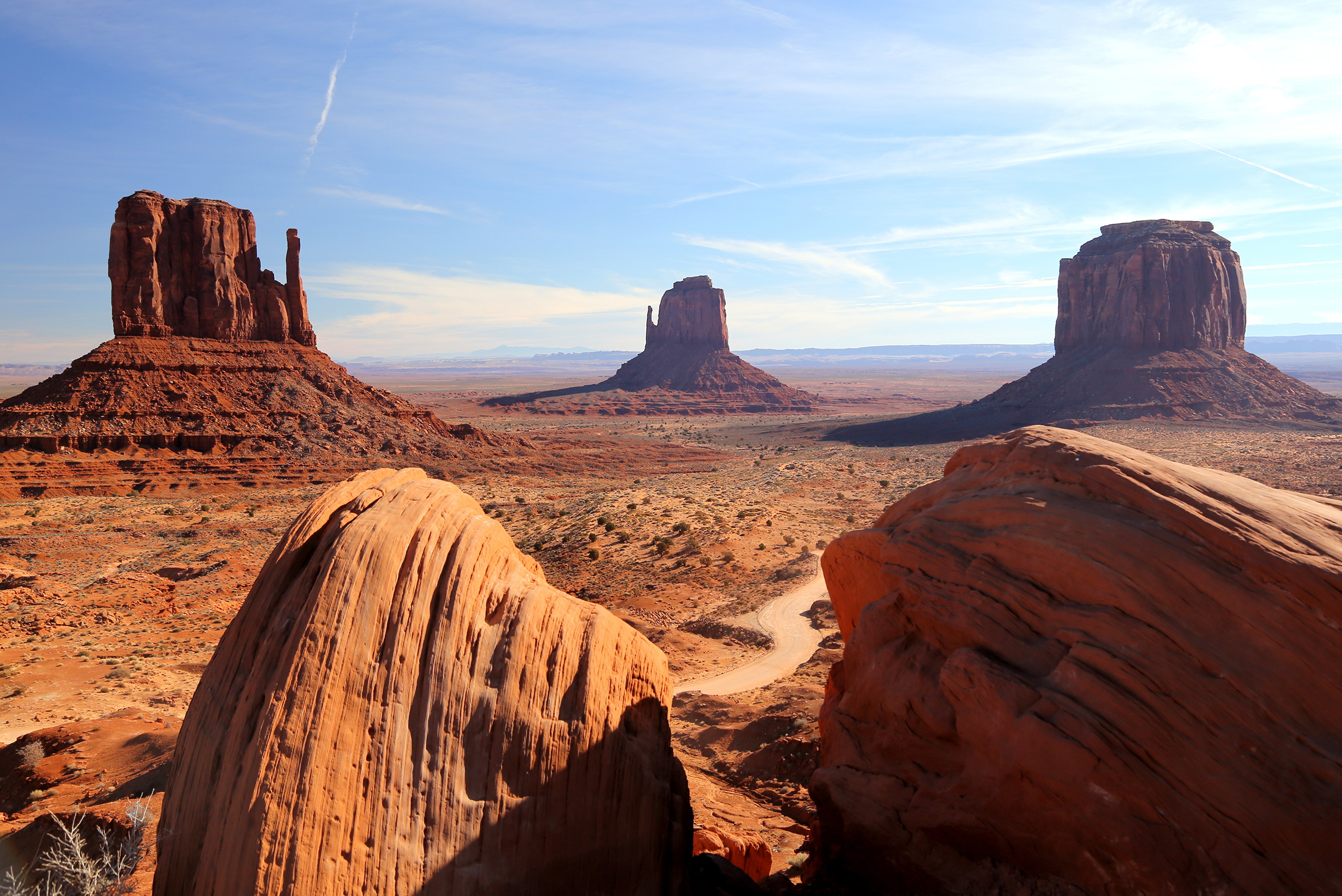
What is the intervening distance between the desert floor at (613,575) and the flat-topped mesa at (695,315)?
95891 millimetres

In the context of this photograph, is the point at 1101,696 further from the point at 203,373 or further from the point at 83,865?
the point at 203,373

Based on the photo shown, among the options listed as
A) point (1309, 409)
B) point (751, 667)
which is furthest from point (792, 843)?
point (1309, 409)

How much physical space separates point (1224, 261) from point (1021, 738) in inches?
4960

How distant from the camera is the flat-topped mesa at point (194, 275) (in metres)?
56.6

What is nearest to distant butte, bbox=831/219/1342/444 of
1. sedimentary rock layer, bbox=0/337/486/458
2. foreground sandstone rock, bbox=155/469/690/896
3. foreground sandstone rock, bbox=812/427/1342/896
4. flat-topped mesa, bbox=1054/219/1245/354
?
flat-topped mesa, bbox=1054/219/1245/354

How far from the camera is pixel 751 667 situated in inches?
817

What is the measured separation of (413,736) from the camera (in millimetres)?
7512

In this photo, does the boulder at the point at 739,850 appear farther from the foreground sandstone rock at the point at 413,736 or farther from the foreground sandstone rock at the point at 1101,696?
Answer: the foreground sandstone rock at the point at 1101,696

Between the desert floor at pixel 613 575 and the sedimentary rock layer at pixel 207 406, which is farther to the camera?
the sedimentary rock layer at pixel 207 406

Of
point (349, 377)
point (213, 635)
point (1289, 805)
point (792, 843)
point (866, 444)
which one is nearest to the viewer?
point (1289, 805)

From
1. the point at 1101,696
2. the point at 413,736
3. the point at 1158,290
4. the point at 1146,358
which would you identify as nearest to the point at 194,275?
the point at 413,736

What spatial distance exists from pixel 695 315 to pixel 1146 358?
277 feet

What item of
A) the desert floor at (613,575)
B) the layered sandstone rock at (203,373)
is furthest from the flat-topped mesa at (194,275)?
the desert floor at (613,575)

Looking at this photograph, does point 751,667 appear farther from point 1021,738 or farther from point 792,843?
point 1021,738
